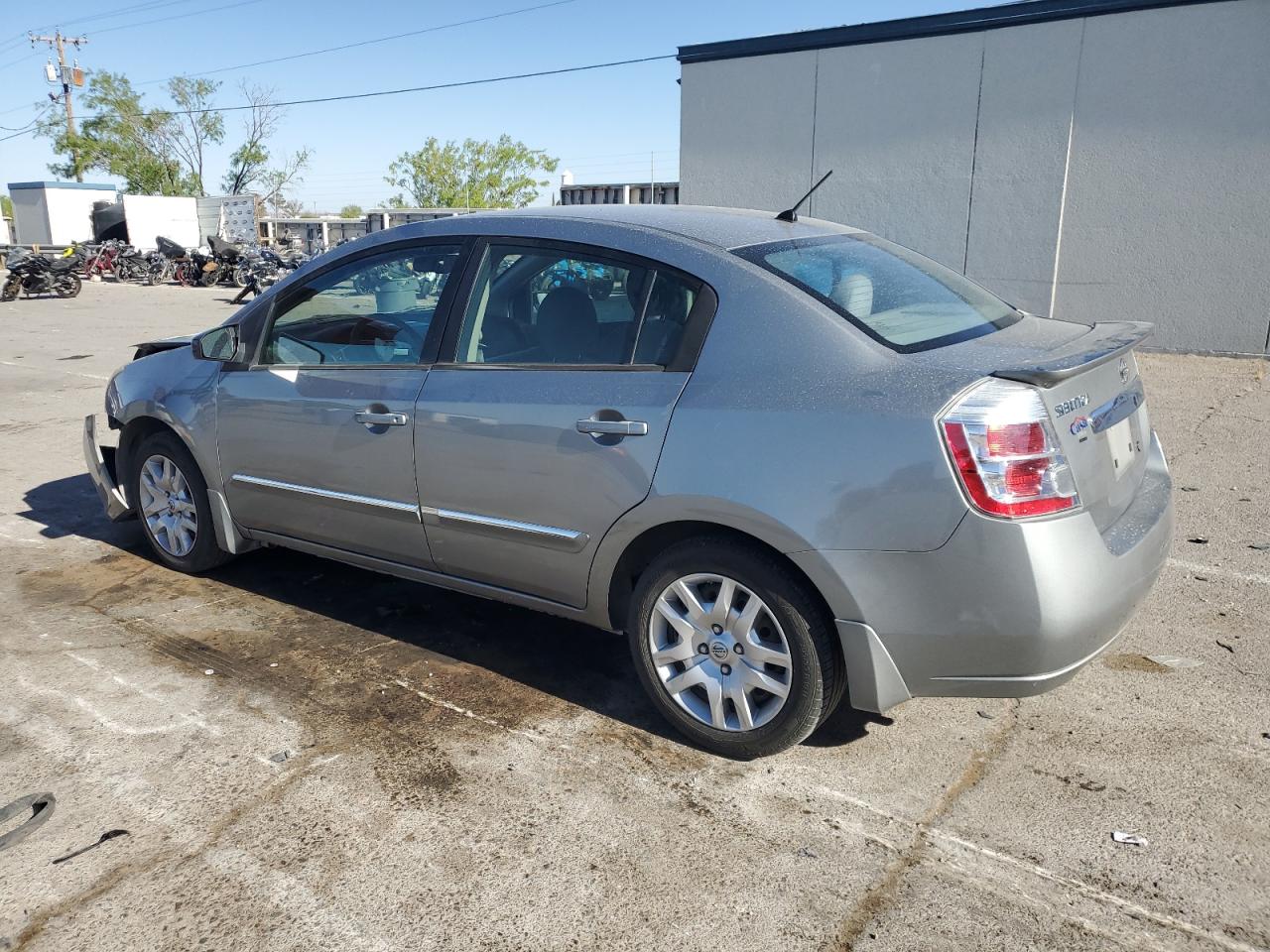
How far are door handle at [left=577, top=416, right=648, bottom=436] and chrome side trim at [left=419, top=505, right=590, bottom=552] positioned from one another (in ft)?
1.19

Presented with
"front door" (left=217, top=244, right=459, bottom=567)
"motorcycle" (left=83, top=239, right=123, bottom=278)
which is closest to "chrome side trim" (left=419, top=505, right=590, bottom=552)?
"front door" (left=217, top=244, right=459, bottom=567)

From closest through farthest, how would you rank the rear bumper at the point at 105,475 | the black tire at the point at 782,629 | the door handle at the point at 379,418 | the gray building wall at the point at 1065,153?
the black tire at the point at 782,629 < the door handle at the point at 379,418 < the rear bumper at the point at 105,475 < the gray building wall at the point at 1065,153

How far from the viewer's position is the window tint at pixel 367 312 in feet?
13.0

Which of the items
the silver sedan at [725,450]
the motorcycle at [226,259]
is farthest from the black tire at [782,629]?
the motorcycle at [226,259]

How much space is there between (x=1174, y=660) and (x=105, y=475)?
5.13m

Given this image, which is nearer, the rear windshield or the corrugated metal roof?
the rear windshield

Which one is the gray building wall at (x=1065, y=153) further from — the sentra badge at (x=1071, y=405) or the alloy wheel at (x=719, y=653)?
the alloy wheel at (x=719, y=653)

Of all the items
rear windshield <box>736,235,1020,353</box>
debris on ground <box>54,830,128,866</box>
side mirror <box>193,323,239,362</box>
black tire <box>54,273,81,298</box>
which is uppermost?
rear windshield <box>736,235,1020,353</box>

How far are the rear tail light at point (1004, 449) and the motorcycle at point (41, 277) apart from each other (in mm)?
25797

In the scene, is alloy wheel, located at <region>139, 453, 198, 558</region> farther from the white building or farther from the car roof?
the white building

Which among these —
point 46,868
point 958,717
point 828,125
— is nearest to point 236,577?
point 46,868

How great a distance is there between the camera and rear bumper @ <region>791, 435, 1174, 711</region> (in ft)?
8.98

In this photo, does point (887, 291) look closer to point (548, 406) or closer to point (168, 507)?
point (548, 406)

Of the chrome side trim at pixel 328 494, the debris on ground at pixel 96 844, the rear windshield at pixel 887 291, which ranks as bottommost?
the debris on ground at pixel 96 844
